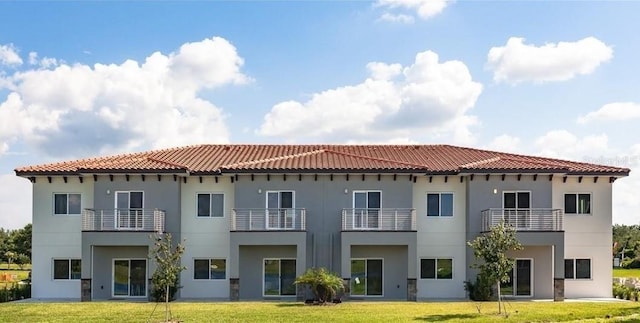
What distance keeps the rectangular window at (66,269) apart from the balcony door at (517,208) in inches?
749

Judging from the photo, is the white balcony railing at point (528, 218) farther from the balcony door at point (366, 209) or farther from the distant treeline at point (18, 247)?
the distant treeline at point (18, 247)

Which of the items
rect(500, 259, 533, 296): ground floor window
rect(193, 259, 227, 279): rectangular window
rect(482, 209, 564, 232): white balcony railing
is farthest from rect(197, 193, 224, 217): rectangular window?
rect(500, 259, 533, 296): ground floor window

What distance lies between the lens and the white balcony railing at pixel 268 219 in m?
28.2

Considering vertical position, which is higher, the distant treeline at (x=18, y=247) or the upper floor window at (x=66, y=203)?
the upper floor window at (x=66, y=203)

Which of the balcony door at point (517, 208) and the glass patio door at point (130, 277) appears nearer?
the balcony door at point (517, 208)

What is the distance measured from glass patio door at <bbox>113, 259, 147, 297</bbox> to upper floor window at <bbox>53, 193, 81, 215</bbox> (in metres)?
3.00

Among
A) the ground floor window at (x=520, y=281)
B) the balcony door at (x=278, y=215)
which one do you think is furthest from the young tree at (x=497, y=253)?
the balcony door at (x=278, y=215)

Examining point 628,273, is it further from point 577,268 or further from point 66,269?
point 66,269

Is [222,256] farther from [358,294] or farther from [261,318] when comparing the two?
[261,318]

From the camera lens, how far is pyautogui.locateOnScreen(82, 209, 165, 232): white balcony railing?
2830cm

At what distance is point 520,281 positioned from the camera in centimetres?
2919

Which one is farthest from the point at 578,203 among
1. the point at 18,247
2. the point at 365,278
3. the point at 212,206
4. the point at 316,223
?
the point at 18,247

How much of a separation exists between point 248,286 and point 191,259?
2.82 metres

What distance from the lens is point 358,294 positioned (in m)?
29.0
